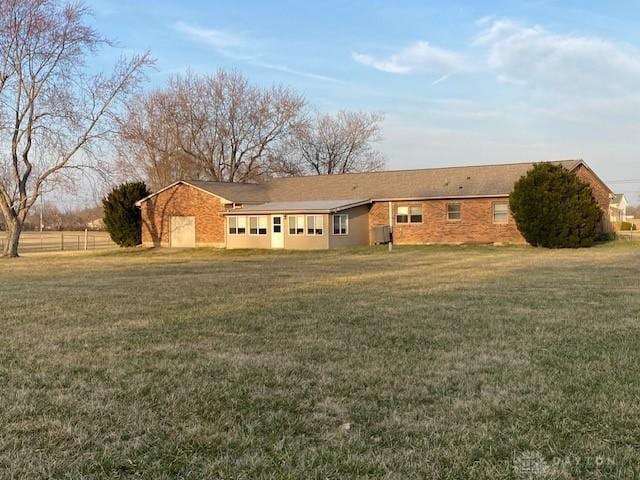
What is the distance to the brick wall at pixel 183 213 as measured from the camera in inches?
1325

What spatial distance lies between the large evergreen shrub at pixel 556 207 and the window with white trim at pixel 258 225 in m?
13.4

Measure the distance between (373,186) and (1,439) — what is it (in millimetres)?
30310

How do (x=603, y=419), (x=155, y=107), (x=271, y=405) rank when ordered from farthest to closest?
1. (x=155, y=107)
2. (x=271, y=405)
3. (x=603, y=419)

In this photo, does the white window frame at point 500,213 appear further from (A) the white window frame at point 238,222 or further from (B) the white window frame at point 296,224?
(A) the white window frame at point 238,222

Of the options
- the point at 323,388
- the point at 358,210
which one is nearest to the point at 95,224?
the point at 358,210

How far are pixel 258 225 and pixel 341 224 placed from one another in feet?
15.9

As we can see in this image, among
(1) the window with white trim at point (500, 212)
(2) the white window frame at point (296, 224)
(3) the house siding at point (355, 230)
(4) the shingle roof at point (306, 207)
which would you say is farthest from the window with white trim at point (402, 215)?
(2) the white window frame at point (296, 224)

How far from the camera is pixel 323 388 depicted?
452cm

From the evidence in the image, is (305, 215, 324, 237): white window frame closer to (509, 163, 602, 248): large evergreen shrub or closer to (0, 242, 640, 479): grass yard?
(509, 163, 602, 248): large evergreen shrub

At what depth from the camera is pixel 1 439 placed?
11.3ft

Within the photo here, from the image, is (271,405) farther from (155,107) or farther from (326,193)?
(155,107)

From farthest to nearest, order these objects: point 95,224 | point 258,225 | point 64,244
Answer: point 95,224 → point 64,244 → point 258,225

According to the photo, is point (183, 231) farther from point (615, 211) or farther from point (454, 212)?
point (615, 211)

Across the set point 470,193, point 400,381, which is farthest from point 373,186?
point 400,381
